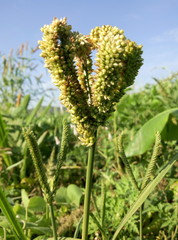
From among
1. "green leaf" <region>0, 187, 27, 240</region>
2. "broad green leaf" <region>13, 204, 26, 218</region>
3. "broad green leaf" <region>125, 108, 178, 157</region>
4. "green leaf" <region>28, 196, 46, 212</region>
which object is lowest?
"broad green leaf" <region>13, 204, 26, 218</region>

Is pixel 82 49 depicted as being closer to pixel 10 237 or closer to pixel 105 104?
pixel 105 104

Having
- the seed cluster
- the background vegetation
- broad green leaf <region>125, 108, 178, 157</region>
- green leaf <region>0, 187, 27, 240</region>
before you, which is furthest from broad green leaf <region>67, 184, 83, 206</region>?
the seed cluster

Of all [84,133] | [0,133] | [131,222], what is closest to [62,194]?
[131,222]

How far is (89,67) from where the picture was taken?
0.84 meters

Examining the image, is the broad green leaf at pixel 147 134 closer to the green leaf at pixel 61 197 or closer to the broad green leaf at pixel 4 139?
the green leaf at pixel 61 197

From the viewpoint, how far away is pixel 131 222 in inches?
57.4

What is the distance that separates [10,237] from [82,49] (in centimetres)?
80

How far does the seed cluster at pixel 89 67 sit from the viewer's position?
77 cm

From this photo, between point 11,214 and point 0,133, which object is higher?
point 0,133

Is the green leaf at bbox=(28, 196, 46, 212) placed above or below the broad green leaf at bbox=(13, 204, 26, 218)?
above

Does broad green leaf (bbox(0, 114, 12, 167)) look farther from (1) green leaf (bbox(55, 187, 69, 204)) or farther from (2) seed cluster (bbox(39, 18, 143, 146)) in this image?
(2) seed cluster (bbox(39, 18, 143, 146))

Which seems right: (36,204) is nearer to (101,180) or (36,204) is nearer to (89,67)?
(101,180)

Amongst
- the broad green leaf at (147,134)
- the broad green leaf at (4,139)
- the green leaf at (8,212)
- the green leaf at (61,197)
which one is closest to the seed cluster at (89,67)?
the green leaf at (8,212)

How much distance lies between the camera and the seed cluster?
0.77m
